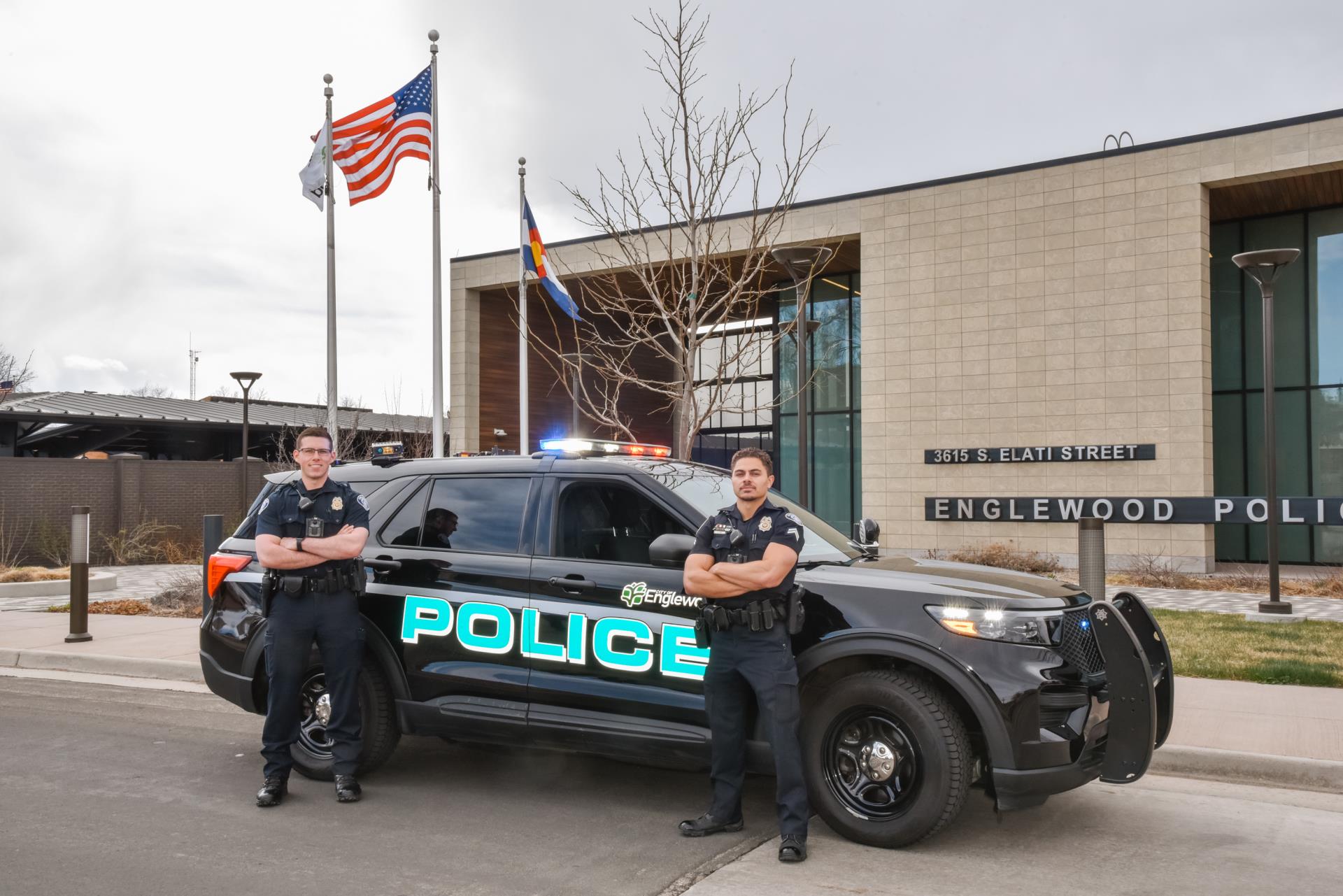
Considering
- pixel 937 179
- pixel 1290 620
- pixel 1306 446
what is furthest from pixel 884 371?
pixel 1290 620

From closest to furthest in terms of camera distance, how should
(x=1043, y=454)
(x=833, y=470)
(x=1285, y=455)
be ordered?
(x=1043, y=454), (x=1285, y=455), (x=833, y=470)

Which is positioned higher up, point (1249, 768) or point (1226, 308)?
point (1226, 308)

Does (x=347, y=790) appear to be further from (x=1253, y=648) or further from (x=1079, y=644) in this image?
(x=1253, y=648)

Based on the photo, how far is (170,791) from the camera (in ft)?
18.5

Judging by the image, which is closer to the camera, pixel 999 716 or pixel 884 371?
pixel 999 716

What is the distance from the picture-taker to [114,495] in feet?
74.9

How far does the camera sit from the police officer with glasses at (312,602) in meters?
5.27

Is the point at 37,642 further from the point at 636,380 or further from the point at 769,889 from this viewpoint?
the point at 769,889

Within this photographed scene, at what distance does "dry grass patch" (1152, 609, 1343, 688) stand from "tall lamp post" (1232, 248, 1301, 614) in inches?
24.0

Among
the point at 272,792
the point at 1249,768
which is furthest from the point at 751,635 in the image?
the point at 1249,768

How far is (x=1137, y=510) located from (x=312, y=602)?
1909 cm

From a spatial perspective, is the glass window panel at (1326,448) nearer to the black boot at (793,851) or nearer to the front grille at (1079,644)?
the front grille at (1079,644)

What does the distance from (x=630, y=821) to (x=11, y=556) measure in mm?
20432

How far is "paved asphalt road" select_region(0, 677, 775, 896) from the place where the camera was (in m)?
4.29
